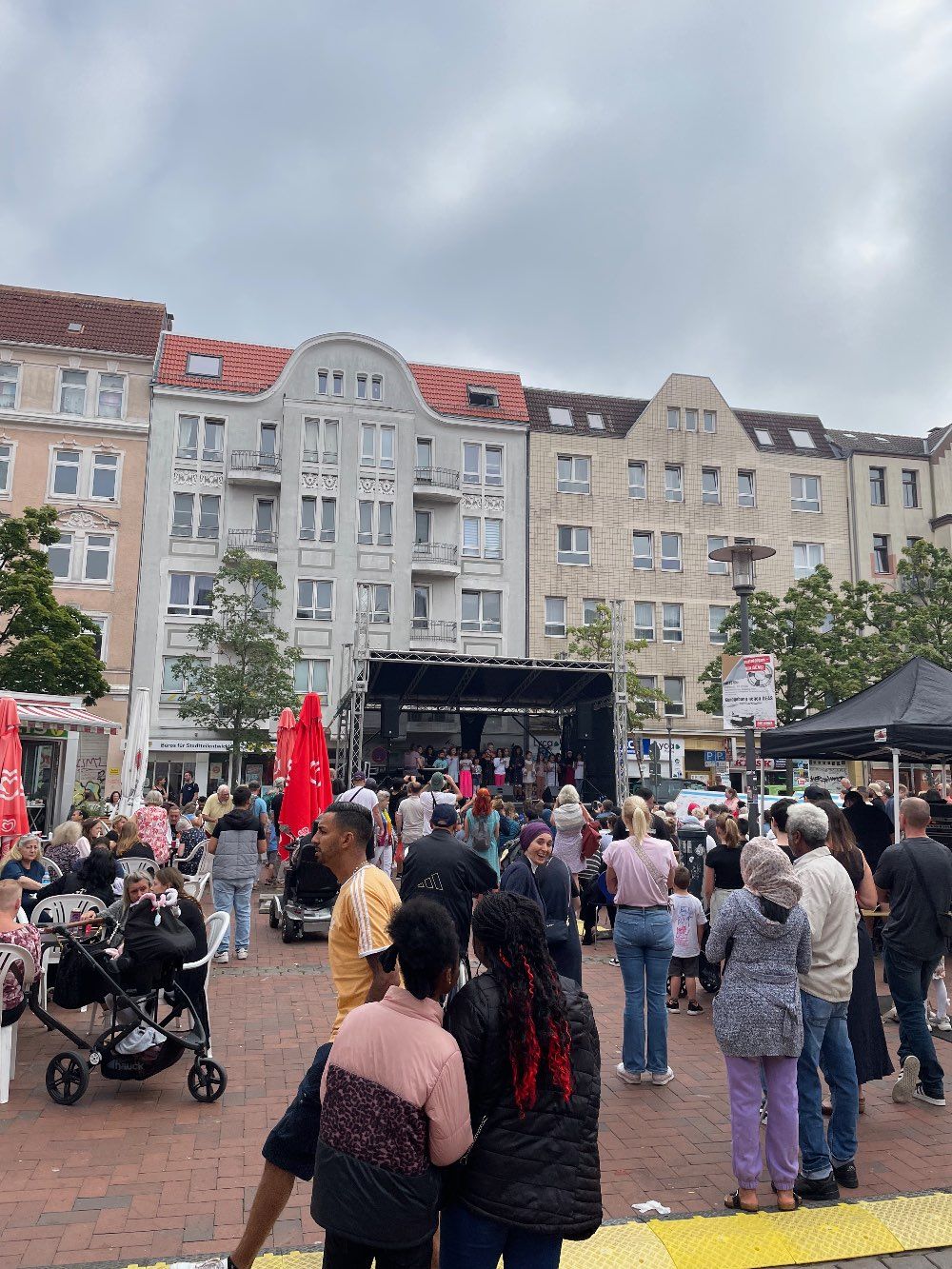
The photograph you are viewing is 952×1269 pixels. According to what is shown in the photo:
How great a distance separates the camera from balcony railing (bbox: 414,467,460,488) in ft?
117

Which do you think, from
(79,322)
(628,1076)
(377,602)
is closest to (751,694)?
(628,1076)

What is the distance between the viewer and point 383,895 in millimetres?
3879

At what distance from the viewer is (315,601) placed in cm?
3369

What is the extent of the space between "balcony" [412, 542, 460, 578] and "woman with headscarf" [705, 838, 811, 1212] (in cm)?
3037

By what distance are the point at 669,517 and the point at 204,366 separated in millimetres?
19413

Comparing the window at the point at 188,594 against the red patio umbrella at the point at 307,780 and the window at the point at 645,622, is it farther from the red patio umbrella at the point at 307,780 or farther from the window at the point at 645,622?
the red patio umbrella at the point at 307,780

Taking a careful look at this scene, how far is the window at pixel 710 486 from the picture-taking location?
3878 centimetres

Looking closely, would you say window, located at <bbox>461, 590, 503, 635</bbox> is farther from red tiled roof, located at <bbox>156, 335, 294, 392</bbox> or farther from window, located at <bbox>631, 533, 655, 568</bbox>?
red tiled roof, located at <bbox>156, 335, 294, 392</bbox>

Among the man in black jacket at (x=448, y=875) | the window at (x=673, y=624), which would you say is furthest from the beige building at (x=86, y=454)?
the man in black jacket at (x=448, y=875)

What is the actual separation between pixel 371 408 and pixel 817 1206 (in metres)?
33.3

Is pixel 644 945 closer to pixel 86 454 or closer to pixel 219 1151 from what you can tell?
pixel 219 1151


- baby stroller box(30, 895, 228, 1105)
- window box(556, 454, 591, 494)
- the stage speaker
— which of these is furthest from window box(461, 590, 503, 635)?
baby stroller box(30, 895, 228, 1105)

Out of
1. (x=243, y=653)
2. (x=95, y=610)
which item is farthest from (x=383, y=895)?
(x=95, y=610)

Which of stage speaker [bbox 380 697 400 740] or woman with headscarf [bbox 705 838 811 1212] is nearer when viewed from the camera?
woman with headscarf [bbox 705 838 811 1212]
